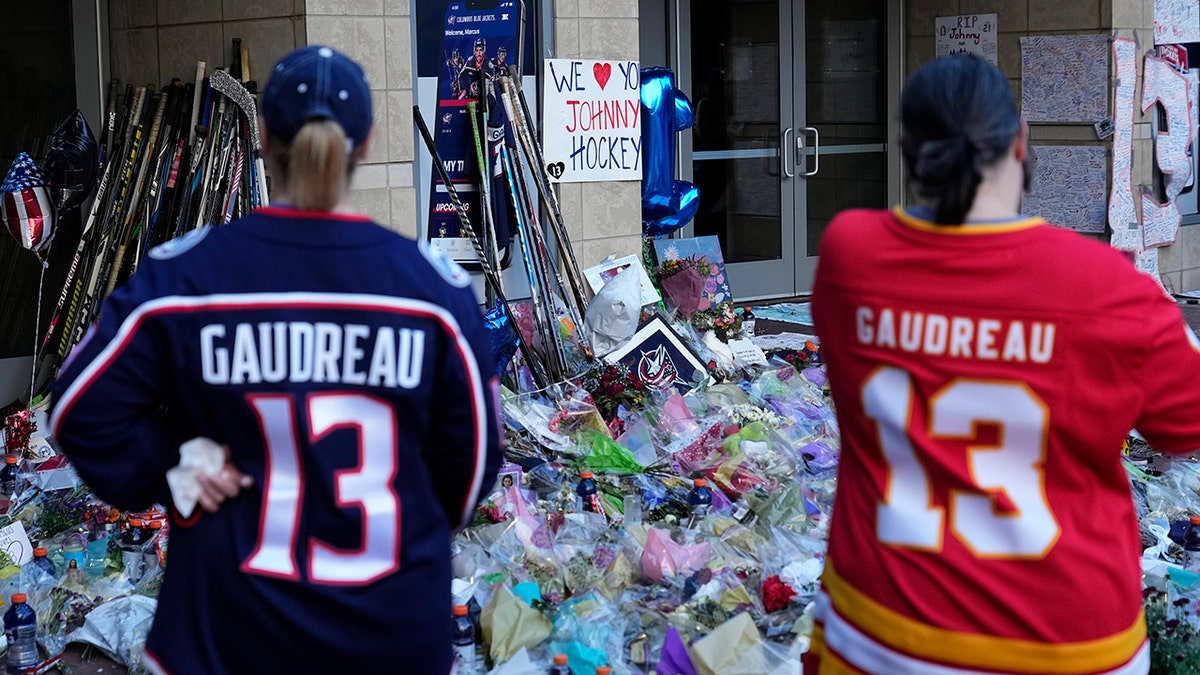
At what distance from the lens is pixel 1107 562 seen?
6.84 ft

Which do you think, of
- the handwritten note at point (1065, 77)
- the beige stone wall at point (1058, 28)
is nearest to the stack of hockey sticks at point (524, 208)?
the beige stone wall at point (1058, 28)

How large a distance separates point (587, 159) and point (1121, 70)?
4.34 m

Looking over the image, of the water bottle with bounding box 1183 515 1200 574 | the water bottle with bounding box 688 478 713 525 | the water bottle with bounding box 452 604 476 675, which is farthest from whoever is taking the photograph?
the water bottle with bounding box 688 478 713 525

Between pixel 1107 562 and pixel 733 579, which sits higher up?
pixel 1107 562

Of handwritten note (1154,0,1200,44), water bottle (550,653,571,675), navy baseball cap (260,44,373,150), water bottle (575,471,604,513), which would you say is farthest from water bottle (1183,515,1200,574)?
handwritten note (1154,0,1200,44)

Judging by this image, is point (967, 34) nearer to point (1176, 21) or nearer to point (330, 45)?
point (1176, 21)

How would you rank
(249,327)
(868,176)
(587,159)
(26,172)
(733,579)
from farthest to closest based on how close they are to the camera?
(868,176)
(587,159)
(26,172)
(733,579)
(249,327)

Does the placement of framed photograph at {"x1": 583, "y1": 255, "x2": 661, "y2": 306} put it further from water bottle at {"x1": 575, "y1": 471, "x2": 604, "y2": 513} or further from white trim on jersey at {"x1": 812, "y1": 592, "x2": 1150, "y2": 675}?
white trim on jersey at {"x1": 812, "y1": 592, "x2": 1150, "y2": 675}

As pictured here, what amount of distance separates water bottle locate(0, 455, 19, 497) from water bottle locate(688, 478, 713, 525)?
8.50 ft

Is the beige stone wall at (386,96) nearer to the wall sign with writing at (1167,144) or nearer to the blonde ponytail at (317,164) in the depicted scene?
the blonde ponytail at (317,164)

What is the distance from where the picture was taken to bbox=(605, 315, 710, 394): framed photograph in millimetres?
7137

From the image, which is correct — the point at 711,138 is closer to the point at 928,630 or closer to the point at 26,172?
the point at 26,172

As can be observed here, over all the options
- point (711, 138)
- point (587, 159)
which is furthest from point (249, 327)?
point (711, 138)

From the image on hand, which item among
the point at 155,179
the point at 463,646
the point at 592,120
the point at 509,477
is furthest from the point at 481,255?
the point at 463,646
